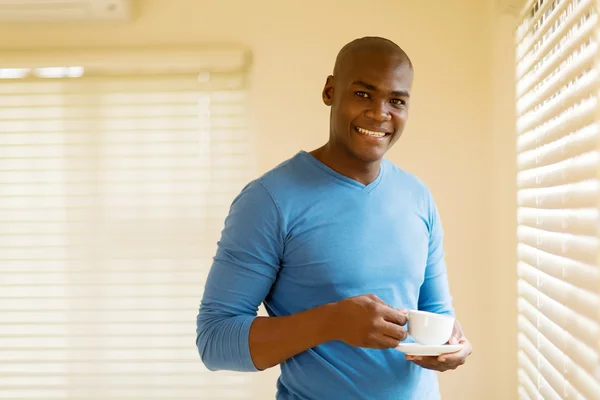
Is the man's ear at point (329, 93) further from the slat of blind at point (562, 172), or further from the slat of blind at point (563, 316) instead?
the slat of blind at point (563, 316)

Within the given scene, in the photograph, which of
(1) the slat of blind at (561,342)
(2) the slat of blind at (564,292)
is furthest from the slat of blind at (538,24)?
(1) the slat of blind at (561,342)

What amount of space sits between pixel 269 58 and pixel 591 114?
135 cm

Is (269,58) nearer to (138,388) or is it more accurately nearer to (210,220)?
(210,220)

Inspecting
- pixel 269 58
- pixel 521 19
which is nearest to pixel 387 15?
pixel 269 58

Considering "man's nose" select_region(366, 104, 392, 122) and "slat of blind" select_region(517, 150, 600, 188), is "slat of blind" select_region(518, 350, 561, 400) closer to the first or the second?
"slat of blind" select_region(517, 150, 600, 188)

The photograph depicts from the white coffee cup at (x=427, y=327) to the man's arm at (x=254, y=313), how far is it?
57mm

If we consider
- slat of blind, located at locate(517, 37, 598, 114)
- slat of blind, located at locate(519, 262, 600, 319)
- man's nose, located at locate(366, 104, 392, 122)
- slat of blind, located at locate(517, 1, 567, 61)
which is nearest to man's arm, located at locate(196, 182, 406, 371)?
man's nose, located at locate(366, 104, 392, 122)

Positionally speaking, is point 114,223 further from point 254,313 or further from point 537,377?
point 537,377

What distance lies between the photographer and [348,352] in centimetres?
126

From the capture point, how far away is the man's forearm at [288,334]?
1144 millimetres

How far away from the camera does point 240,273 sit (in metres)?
1.23

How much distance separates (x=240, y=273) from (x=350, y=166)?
296mm

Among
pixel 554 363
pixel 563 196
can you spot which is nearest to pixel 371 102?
pixel 563 196

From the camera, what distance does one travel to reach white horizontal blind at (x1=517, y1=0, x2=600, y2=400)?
1.28 metres
